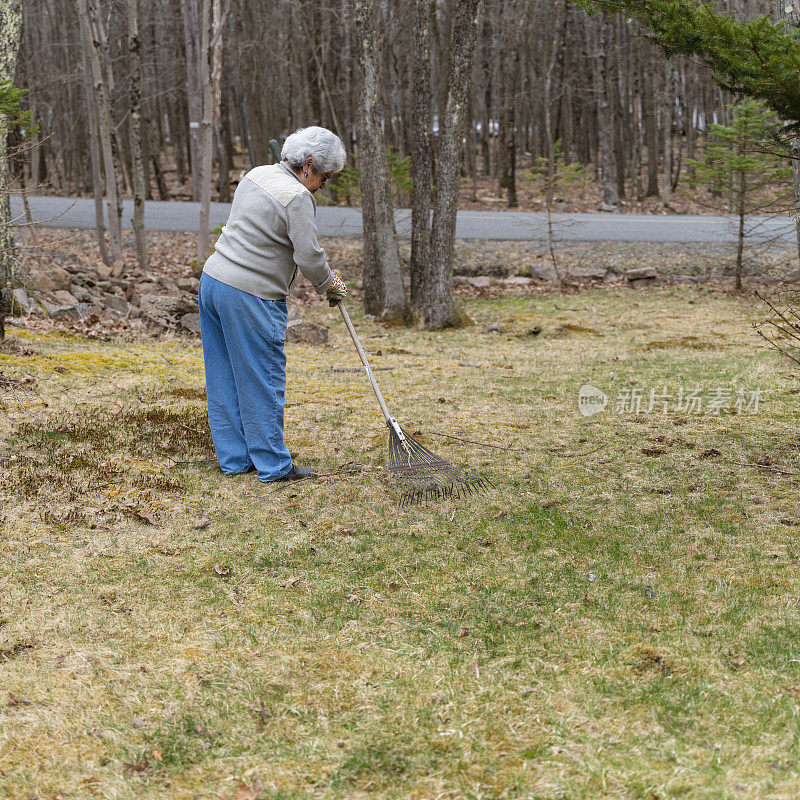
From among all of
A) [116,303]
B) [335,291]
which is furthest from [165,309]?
[335,291]

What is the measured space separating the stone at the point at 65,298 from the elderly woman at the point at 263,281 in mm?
6485

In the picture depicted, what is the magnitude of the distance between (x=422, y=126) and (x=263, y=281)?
717 cm

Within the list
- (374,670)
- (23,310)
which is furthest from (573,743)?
(23,310)

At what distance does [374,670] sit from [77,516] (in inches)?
89.8

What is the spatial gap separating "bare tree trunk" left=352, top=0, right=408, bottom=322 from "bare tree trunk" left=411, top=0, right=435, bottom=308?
416 millimetres

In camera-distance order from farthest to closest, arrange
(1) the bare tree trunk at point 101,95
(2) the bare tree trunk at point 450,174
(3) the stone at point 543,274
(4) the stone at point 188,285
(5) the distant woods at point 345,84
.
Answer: (5) the distant woods at point 345,84 → (3) the stone at point 543,274 → (1) the bare tree trunk at point 101,95 → (4) the stone at point 188,285 → (2) the bare tree trunk at point 450,174

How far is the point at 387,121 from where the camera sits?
1049 inches

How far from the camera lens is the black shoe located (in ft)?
17.4

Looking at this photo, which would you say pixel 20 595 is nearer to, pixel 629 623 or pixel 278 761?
pixel 278 761

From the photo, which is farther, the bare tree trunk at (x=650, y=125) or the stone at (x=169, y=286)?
the bare tree trunk at (x=650, y=125)

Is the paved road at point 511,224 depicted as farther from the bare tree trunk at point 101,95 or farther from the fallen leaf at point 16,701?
the fallen leaf at point 16,701

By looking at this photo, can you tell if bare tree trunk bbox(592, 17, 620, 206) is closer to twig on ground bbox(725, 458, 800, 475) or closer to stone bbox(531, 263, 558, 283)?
stone bbox(531, 263, 558, 283)

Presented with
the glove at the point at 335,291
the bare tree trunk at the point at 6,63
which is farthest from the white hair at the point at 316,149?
the bare tree trunk at the point at 6,63

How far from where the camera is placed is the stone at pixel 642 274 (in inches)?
594
